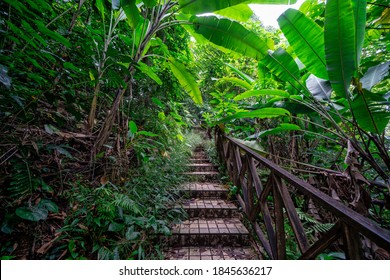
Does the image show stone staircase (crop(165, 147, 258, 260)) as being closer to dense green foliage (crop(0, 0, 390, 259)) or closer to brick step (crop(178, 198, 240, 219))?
brick step (crop(178, 198, 240, 219))

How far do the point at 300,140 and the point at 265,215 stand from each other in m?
1.88

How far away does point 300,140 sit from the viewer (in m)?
3.11

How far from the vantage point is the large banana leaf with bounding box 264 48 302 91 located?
1.70 metres

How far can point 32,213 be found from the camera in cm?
137

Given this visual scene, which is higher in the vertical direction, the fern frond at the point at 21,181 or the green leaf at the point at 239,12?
the green leaf at the point at 239,12

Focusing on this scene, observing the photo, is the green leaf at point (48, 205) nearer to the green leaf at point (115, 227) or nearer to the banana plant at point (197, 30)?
the green leaf at point (115, 227)

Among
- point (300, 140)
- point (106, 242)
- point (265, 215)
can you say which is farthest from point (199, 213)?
point (300, 140)

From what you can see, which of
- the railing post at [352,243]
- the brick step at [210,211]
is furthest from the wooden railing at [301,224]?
the brick step at [210,211]

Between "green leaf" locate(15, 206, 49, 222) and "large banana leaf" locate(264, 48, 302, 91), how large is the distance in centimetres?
247

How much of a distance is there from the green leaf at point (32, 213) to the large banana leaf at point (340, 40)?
Result: 2.48m

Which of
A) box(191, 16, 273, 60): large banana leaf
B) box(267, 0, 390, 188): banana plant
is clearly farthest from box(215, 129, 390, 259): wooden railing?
box(191, 16, 273, 60): large banana leaf

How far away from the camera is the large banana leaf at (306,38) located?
1.47m

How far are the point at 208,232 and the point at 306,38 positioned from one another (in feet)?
7.38

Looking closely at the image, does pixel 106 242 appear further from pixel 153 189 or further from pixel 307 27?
pixel 307 27
